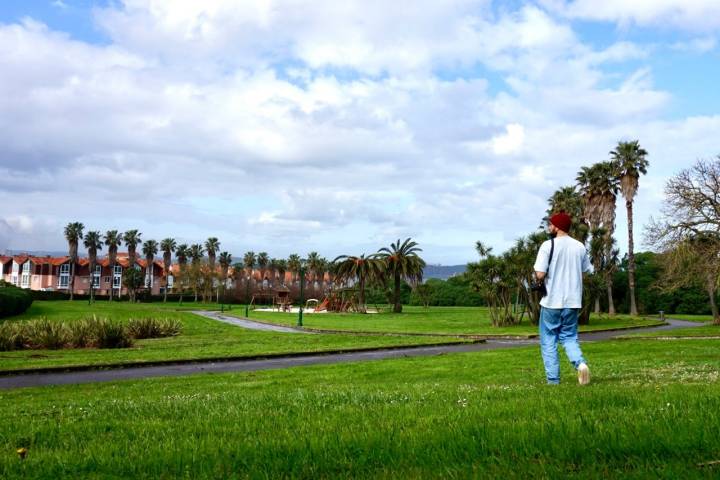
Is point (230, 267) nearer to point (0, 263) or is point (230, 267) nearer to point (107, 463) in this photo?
point (0, 263)

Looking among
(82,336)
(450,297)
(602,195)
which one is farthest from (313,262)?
(82,336)

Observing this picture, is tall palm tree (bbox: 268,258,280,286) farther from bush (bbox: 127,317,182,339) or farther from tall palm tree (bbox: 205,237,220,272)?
bush (bbox: 127,317,182,339)

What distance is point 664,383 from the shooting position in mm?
7961

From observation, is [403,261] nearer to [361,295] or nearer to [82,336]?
[361,295]

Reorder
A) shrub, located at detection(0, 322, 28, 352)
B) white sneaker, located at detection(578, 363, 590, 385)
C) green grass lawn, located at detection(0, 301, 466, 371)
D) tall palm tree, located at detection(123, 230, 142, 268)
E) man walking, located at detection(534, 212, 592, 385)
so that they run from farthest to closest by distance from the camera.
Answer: tall palm tree, located at detection(123, 230, 142, 268) → shrub, located at detection(0, 322, 28, 352) → green grass lawn, located at detection(0, 301, 466, 371) → man walking, located at detection(534, 212, 592, 385) → white sneaker, located at detection(578, 363, 590, 385)

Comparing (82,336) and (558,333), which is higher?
(558,333)

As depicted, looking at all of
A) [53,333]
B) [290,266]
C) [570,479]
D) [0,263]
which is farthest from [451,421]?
[0,263]

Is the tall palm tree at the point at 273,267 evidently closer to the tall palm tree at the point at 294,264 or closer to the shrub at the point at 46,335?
the tall palm tree at the point at 294,264

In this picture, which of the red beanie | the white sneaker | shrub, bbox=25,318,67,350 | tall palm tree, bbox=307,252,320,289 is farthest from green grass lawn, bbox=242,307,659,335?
tall palm tree, bbox=307,252,320,289

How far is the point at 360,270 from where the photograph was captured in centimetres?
6444

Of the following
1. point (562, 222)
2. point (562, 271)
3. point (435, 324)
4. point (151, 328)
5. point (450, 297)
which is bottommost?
point (435, 324)

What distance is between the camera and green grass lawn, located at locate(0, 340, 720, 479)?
3793mm

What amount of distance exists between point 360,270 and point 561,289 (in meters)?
56.4

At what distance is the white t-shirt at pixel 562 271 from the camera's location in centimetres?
812
